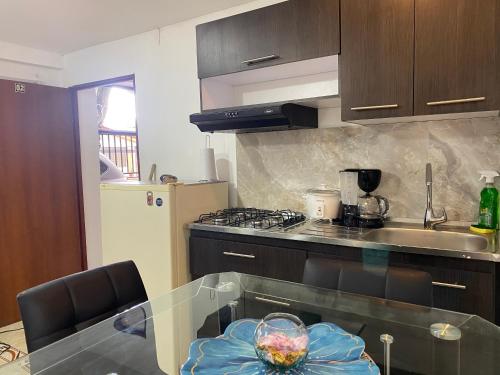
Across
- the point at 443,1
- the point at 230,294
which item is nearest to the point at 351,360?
the point at 230,294

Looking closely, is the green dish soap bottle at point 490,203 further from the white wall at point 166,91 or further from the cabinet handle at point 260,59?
the white wall at point 166,91

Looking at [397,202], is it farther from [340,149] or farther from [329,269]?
[329,269]

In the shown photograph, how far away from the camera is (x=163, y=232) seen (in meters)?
2.42

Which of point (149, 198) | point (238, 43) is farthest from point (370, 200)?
point (149, 198)

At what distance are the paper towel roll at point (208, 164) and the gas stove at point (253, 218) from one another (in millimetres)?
274

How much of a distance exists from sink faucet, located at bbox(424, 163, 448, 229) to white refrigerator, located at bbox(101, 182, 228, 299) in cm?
135

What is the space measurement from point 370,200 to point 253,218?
28.2 inches

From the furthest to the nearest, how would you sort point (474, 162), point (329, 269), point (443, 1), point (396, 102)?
point (474, 162) < point (396, 102) < point (443, 1) < point (329, 269)

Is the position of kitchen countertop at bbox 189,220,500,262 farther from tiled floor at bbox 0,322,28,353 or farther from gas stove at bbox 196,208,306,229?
tiled floor at bbox 0,322,28,353

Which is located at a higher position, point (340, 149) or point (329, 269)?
point (340, 149)

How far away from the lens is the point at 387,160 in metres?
2.27

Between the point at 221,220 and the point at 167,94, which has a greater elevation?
the point at 167,94

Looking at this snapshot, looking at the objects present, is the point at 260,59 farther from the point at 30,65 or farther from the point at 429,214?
the point at 30,65

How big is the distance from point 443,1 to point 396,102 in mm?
478
